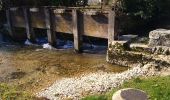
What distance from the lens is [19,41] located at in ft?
86.6

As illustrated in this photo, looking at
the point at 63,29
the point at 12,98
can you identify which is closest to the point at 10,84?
the point at 12,98

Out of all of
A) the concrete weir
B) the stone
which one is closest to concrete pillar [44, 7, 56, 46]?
the concrete weir

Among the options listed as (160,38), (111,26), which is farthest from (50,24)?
(160,38)

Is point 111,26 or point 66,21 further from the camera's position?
point 66,21

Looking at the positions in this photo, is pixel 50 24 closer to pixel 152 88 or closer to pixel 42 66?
pixel 42 66

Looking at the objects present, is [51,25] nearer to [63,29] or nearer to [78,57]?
[63,29]

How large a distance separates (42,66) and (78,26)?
3863mm

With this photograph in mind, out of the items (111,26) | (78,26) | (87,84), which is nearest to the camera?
(87,84)

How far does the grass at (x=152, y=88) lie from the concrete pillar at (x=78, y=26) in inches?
316

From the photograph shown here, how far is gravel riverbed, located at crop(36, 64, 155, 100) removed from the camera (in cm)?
1325

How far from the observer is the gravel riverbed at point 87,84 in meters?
13.3

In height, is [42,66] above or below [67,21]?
below

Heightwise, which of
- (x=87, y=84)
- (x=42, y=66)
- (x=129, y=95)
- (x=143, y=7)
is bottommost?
(x=42, y=66)

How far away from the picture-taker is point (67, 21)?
2138 centimetres
